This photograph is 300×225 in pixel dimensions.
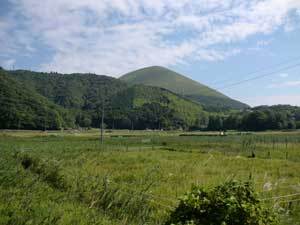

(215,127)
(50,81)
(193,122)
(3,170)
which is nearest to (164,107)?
(193,122)

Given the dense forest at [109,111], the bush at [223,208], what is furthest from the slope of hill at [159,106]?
the bush at [223,208]

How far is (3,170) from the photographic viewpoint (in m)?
8.33

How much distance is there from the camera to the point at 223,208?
5.45 metres

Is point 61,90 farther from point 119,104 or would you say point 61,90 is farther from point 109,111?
point 109,111

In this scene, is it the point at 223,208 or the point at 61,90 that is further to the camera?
the point at 61,90

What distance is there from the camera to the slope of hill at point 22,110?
102750mm

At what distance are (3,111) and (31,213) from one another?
103102mm

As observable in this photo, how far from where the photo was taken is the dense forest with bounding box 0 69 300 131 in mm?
108438

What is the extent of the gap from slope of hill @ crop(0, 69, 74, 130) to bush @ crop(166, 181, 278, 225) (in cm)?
10251

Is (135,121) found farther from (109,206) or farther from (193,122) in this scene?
(109,206)

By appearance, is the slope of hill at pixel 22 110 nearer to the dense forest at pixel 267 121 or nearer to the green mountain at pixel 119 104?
the green mountain at pixel 119 104

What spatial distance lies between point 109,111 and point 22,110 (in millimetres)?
55031

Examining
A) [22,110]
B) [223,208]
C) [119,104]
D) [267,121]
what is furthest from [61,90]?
[223,208]

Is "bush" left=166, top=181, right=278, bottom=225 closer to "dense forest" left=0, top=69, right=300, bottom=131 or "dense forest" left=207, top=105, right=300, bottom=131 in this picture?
"dense forest" left=0, top=69, right=300, bottom=131
